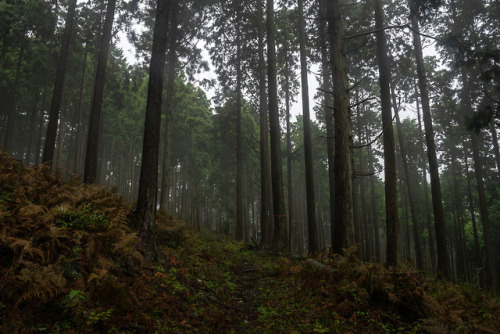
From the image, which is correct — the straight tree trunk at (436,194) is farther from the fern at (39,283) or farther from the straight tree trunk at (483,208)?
the fern at (39,283)

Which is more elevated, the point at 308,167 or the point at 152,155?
the point at 308,167

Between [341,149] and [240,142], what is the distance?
11.6 meters

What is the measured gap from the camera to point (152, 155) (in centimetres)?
660

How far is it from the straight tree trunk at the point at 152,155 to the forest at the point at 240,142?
0.04 metres

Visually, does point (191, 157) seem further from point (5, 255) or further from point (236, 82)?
point (5, 255)

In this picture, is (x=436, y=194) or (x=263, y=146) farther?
(x=263, y=146)

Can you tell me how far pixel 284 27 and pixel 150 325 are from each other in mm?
16901

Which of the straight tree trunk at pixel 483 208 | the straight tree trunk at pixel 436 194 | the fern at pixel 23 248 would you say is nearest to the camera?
the fern at pixel 23 248

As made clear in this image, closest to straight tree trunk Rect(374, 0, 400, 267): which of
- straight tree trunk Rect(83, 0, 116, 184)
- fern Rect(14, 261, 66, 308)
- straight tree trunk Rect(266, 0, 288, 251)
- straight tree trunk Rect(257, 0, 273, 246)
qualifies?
straight tree trunk Rect(266, 0, 288, 251)

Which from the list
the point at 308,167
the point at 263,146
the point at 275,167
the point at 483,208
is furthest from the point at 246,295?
the point at 483,208

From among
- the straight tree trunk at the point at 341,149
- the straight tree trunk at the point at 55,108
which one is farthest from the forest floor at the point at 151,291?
the straight tree trunk at the point at 55,108

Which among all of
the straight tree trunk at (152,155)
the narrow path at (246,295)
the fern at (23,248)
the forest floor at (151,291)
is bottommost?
the narrow path at (246,295)

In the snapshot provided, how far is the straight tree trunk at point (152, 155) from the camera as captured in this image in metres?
6.10

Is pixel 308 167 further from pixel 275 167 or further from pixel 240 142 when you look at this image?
pixel 240 142
